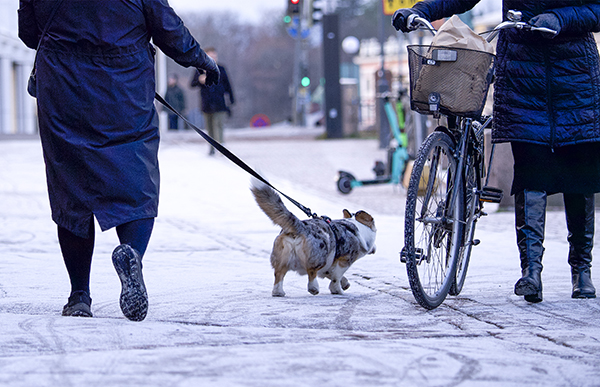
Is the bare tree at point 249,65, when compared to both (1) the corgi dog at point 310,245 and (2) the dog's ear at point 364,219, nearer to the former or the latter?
(2) the dog's ear at point 364,219

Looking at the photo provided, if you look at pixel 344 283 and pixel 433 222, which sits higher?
pixel 433 222

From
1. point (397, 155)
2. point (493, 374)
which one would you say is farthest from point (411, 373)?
point (397, 155)

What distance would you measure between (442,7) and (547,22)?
1.96ft

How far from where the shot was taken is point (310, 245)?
4.33 m

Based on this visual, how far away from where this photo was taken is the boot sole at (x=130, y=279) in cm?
356

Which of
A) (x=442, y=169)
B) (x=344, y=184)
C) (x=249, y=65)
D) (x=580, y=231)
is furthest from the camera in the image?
(x=249, y=65)

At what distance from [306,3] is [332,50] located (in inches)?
122

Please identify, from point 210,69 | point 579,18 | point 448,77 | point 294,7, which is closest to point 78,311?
point 210,69

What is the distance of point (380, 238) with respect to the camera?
729cm

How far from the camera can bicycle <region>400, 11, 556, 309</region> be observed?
12.8ft

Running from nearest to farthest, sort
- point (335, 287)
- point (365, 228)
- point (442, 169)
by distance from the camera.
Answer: point (442, 169) < point (335, 287) < point (365, 228)

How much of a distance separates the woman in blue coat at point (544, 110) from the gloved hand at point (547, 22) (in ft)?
0.15

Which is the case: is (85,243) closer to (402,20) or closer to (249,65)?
(402,20)

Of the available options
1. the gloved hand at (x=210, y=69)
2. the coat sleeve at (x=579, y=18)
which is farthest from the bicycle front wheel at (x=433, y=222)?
the gloved hand at (x=210, y=69)
